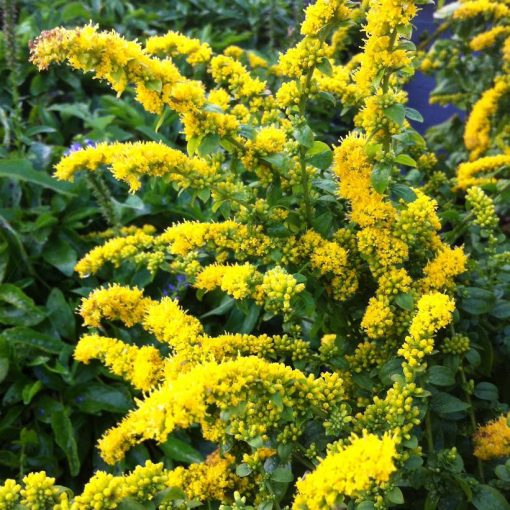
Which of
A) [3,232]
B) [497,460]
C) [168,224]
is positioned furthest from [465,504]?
[3,232]

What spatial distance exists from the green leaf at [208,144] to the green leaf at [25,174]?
1260 mm

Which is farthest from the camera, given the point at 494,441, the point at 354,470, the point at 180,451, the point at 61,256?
the point at 61,256

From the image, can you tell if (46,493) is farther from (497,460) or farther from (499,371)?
(499,371)

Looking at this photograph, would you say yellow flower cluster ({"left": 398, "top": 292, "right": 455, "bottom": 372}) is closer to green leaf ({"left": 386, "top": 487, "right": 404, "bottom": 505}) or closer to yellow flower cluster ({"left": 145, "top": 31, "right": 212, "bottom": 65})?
green leaf ({"left": 386, "top": 487, "right": 404, "bottom": 505})

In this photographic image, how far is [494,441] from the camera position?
1.36 m

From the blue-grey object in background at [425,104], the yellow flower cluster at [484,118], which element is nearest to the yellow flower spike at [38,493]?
the yellow flower cluster at [484,118]

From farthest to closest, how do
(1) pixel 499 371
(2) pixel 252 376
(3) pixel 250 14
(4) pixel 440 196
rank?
(3) pixel 250 14
(4) pixel 440 196
(1) pixel 499 371
(2) pixel 252 376

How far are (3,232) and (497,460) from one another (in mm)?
1692

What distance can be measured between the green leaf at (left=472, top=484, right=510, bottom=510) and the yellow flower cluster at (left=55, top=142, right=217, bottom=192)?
83 centimetres

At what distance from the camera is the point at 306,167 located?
143 cm

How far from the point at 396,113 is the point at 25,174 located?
5.04 ft

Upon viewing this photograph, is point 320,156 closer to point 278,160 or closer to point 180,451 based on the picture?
point 278,160

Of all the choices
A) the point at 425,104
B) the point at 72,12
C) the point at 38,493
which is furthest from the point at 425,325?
the point at 425,104

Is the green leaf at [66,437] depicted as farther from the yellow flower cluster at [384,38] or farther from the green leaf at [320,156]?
the yellow flower cluster at [384,38]
